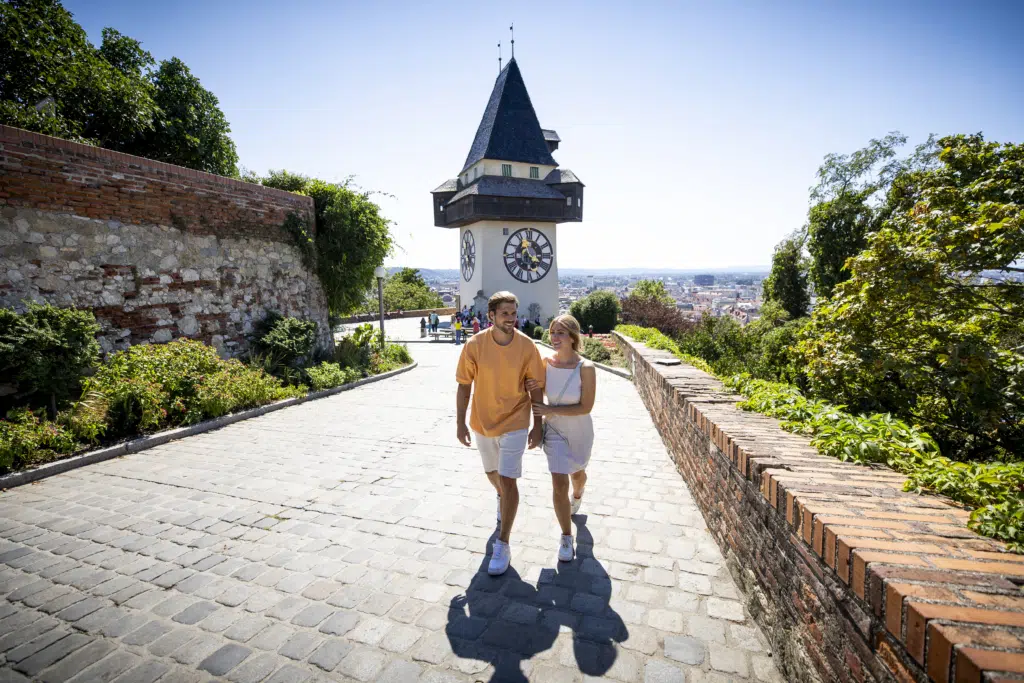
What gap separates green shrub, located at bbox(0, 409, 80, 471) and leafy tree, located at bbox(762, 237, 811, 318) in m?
30.6

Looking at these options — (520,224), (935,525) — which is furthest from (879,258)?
(520,224)

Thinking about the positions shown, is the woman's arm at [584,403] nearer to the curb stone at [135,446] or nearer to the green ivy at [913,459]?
the green ivy at [913,459]

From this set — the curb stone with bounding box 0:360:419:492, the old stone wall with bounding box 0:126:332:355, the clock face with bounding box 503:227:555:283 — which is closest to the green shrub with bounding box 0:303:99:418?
the old stone wall with bounding box 0:126:332:355

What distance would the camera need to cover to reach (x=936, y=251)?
159 inches

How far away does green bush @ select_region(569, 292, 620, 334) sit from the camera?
80.3ft

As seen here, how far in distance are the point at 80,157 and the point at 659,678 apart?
383 inches

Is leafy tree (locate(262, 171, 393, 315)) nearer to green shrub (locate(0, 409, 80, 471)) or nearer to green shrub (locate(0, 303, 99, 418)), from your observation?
green shrub (locate(0, 303, 99, 418))

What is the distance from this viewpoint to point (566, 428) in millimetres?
3369

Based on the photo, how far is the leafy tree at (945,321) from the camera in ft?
12.9

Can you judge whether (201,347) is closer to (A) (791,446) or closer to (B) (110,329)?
(B) (110,329)

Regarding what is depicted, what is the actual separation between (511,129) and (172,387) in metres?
27.1

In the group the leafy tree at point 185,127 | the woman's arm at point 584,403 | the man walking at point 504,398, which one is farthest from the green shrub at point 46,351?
the leafy tree at point 185,127

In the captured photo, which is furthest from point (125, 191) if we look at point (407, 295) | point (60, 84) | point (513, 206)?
point (407, 295)

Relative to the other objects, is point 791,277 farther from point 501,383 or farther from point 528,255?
point 501,383
